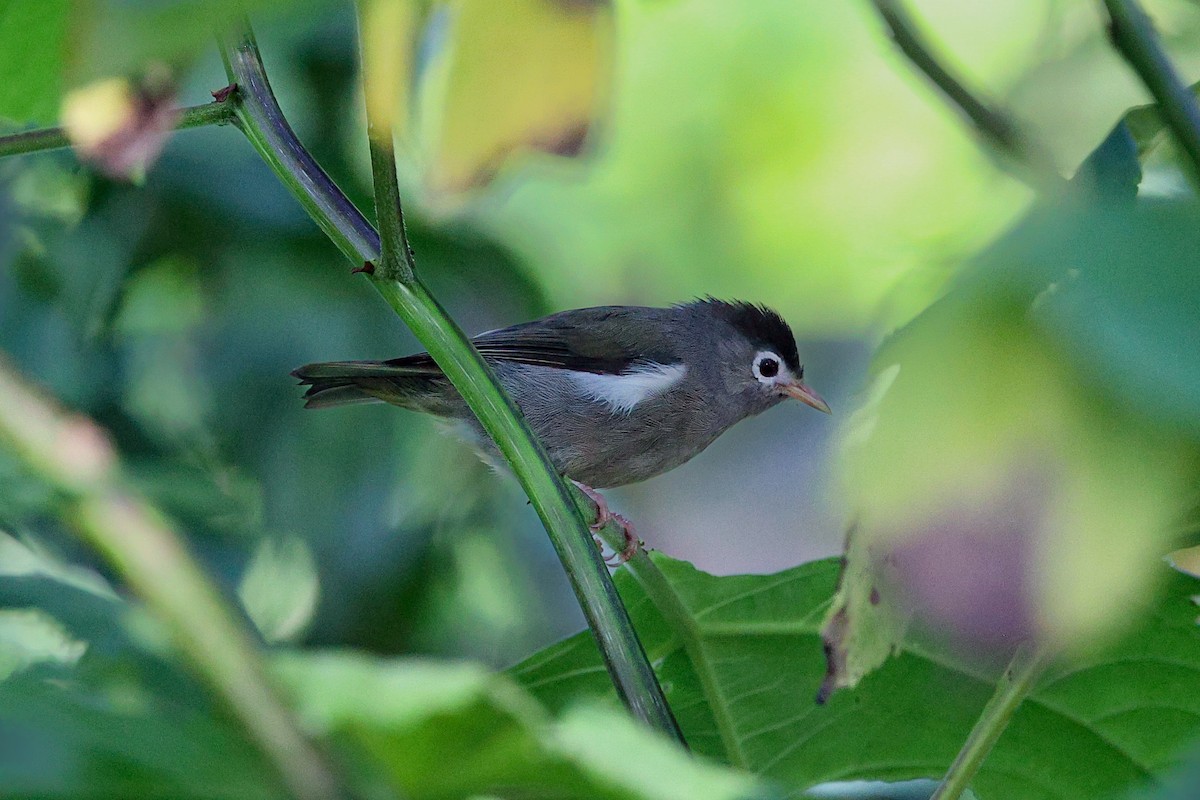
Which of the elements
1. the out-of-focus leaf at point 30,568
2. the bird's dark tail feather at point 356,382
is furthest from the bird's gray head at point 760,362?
the out-of-focus leaf at point 30,568

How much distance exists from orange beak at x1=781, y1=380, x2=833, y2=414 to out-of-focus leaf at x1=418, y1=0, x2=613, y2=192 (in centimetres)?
340

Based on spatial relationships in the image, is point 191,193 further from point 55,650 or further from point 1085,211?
point 1085,211

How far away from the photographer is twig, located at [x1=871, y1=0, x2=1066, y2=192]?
3.10 ft

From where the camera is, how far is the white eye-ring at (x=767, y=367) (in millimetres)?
4336

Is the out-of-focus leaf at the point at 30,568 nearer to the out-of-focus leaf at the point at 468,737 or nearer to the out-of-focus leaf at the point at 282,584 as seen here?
the out-of-focus leaf at the point at 282,584

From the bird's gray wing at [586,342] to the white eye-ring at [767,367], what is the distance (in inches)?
13.0

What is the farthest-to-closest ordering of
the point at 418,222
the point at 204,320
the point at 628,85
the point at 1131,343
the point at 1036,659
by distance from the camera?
the point at 628,85, the point at 418,222, the point at 204,320, the point at 1036,659, the point at 1131,343

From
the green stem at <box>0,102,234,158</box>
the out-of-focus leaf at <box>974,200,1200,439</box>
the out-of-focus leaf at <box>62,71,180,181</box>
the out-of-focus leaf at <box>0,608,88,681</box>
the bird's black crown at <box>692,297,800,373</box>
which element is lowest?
the out-of-focus leaf at <box>974,200,1200,439</box>

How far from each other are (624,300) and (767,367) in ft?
2.93

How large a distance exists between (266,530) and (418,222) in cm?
89

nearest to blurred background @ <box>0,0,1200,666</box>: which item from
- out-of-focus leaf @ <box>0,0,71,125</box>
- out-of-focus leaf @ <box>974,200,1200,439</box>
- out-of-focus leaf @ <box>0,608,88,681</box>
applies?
out-of-focus leaf @ <box>0,608,88,681</box>

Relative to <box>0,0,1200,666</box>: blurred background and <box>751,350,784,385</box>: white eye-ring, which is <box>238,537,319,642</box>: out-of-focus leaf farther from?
<box>751,350,784,385</box>: white eye-ring

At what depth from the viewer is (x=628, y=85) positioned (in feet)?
15.3

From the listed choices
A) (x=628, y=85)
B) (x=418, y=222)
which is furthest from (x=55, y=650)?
(x=628, y=85)
